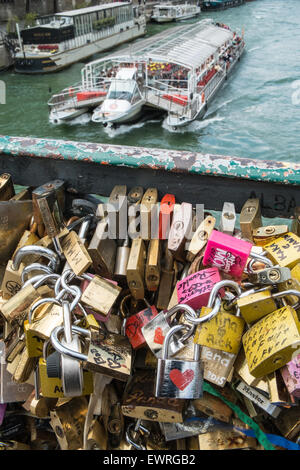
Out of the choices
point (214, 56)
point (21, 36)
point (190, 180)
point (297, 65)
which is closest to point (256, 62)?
point (297, 65)

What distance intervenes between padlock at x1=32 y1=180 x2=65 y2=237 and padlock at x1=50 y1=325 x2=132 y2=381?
0.52m

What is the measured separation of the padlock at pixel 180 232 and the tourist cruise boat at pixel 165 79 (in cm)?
1333

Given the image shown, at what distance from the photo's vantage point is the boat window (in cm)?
1492

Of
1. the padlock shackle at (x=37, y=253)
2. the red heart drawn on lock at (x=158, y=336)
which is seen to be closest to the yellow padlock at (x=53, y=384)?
the red heart drawn on lock at (x=158, y=336)

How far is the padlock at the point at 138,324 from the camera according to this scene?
50.2 inches

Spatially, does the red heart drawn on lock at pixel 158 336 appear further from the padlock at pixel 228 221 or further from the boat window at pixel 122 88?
the boat window at pixel 122 88

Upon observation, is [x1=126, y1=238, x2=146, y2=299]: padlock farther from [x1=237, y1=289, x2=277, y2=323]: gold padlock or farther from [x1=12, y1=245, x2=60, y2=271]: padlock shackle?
[x1=237, y1=289, x2=277, y2=323]: gold padlock

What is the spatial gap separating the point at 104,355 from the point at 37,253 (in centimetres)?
44

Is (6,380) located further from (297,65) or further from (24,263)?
(297,65)

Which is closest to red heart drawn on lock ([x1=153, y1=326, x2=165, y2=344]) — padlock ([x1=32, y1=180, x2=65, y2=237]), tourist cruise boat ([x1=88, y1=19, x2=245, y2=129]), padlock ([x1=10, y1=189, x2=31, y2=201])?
padlock ([x1=32, y1=180, x2=65, y2=237])

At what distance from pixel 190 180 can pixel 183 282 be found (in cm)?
47

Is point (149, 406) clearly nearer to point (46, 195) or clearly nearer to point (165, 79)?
point (46, 195)

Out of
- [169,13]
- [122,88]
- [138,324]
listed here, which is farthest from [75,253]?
[169,13]
